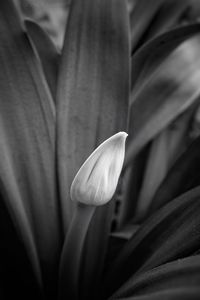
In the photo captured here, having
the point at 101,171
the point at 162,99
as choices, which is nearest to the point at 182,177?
the point at 162,99

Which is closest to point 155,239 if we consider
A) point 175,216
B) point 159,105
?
point 175,216

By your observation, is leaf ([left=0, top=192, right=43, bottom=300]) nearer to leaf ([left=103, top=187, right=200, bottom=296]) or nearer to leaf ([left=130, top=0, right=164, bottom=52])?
leaf ([left=103, top=187, right=200, bottom=296])

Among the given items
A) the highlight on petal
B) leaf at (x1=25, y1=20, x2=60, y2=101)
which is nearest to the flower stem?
the highlight on petal

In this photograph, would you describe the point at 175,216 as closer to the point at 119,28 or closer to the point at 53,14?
the point at 119,28

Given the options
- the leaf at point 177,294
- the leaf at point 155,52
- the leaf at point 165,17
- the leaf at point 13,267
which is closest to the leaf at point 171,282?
the leaf at point 177,294

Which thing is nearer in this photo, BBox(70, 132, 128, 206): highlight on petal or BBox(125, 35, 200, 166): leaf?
BBox(70, 132, 128, 206): highlight on petal
